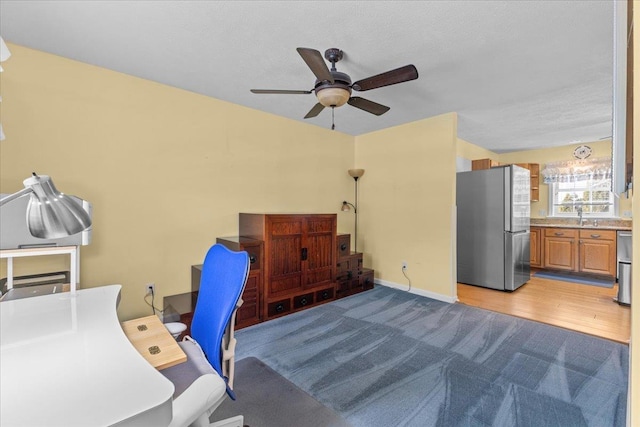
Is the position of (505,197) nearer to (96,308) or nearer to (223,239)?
(223,239)

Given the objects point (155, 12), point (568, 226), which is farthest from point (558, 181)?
point (155, 12)

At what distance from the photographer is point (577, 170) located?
5309 millimetres

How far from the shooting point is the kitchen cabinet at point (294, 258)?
10.4ft

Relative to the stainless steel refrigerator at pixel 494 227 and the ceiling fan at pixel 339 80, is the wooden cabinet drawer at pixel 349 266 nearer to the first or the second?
the stainless steel refrigerator at pixel 494 227

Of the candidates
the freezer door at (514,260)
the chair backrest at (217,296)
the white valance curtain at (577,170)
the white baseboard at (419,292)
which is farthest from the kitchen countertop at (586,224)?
the chair backrest at (217,296)

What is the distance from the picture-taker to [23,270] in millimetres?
2303

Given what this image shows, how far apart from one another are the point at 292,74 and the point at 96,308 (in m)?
2.33

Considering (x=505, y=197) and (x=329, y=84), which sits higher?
(x=329, y=84)

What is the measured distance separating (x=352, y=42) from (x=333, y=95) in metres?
0.43

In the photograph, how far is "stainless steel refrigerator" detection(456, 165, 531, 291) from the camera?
13.5 feet

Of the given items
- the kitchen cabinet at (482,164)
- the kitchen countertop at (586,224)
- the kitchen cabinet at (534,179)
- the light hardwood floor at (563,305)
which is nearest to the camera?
the light hardwood floor at (563,305)

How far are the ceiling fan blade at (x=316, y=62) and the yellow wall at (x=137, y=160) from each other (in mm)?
1789

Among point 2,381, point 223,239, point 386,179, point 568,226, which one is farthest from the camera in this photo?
point 568,226

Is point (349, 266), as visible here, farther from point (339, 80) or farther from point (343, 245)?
point (339, 80)
